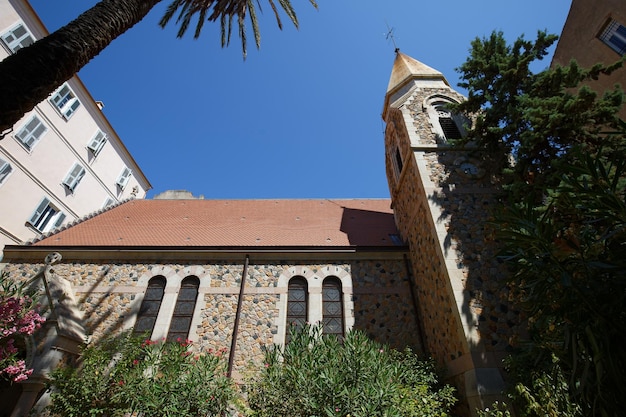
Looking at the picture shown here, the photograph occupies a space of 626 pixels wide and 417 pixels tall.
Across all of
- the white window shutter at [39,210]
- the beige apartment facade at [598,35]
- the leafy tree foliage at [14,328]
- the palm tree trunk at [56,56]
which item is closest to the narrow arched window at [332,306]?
the leafy tree foliage at [14,328]

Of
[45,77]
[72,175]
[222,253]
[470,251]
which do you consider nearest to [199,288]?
[222,253]

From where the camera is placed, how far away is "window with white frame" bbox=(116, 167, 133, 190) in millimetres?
19203

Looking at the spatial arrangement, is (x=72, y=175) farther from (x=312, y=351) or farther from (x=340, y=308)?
(x=312, y=351)

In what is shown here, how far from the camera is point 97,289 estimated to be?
9.49m

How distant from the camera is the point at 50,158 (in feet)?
46.1

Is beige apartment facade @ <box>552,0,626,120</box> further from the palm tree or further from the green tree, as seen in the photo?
the palm tree

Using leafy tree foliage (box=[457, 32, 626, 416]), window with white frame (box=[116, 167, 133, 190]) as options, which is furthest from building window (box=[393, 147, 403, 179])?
window with white frame (box=[116, 167, 133, 190])

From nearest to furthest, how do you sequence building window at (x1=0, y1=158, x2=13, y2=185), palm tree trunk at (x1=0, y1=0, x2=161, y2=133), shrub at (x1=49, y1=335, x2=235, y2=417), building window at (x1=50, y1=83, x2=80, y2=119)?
palm tree trunk at (x1=0, y1=0, x2=161, y2=133), shrub at (x1=49, y1=335, x2=235, y2=417), building window at (x1=0, y1=158, x2=13, y2=185), building window at (x1=50, y1=83, x2=80, y2=119)

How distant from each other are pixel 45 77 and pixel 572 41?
52.9 ft

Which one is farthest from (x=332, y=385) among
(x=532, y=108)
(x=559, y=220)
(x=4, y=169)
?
(x=4, y=169)

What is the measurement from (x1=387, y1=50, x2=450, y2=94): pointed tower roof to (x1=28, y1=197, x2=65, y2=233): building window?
1645 centimetres

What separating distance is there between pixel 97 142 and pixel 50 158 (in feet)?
11.4

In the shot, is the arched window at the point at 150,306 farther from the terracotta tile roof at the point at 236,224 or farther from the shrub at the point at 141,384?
the terracotta tile roof at the point at 236,224

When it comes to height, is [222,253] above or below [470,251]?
above
